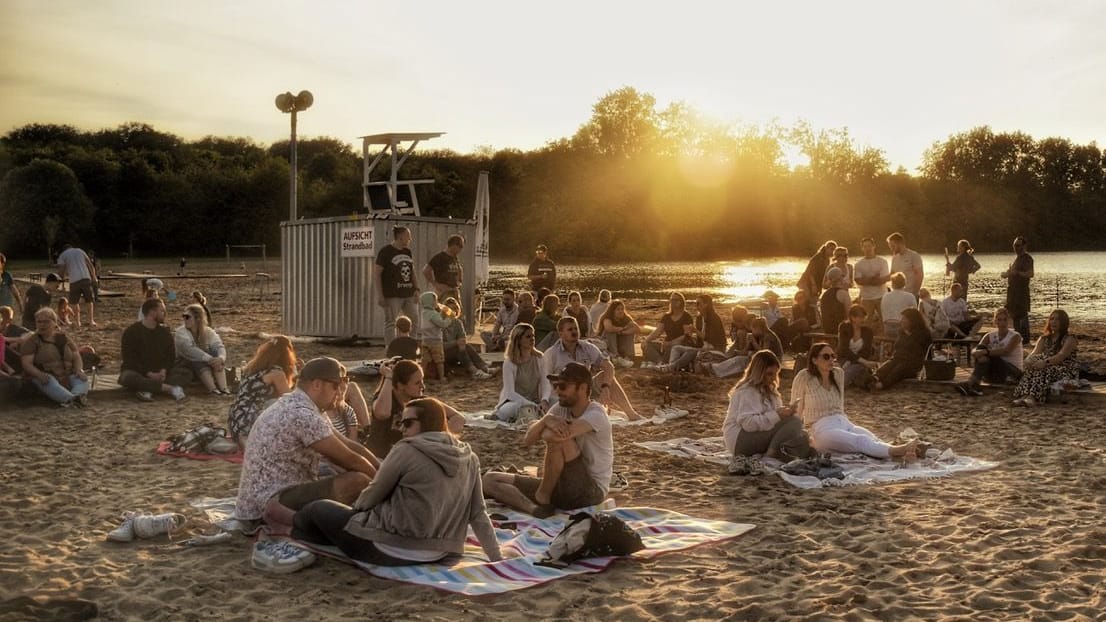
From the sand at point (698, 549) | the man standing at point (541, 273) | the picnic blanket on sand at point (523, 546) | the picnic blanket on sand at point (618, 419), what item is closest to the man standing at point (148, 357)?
the sand at point (698, 549)

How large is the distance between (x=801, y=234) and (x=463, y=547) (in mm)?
84725

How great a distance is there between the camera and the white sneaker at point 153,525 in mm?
5977

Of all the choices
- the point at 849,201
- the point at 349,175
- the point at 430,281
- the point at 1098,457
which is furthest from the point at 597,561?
the point at 849,201

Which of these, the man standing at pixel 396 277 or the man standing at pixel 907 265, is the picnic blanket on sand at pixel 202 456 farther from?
the man standing at pixel 907 265

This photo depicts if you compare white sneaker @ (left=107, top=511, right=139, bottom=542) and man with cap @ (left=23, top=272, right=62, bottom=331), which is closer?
white sneaker @ (left=107, top=511, right=139, bottom=542)

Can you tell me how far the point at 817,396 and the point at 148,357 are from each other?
7.32m

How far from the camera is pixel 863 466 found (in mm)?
7977

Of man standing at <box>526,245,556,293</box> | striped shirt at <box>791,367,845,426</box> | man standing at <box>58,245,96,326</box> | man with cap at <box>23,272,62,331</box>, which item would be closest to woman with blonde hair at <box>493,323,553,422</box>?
striped shirt at <box>791,367,845,426</box>

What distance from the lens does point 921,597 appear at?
16.5ft

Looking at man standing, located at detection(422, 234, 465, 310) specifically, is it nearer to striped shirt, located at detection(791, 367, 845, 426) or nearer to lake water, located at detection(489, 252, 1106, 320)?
striped shirt, located at detection(791, 367, 845, 426)

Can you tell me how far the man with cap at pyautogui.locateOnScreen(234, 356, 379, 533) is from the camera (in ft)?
18.7

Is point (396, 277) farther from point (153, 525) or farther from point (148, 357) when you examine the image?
point (153, 525)

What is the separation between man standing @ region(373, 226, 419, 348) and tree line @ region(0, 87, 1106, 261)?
185 feet

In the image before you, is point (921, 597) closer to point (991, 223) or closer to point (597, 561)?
point (597, 561)
